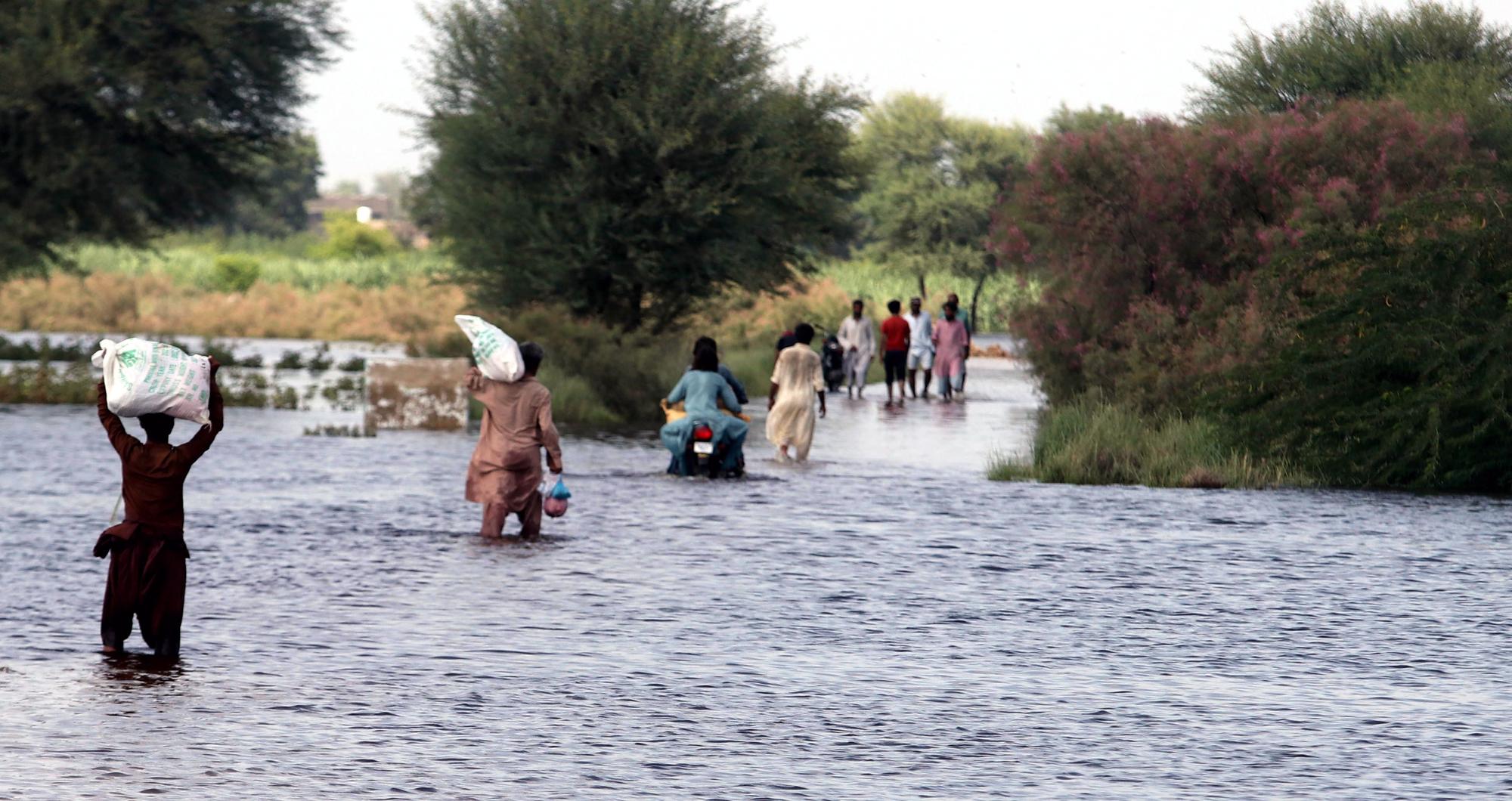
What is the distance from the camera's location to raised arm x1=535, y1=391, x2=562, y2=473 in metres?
16.1

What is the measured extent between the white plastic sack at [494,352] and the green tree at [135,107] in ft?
70.4

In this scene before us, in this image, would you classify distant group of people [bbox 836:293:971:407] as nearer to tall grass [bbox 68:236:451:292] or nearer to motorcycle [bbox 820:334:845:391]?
motorcycle [bbox 820:334:845:391]

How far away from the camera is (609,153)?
36.8 meters

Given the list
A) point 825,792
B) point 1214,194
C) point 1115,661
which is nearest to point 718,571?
point 1115,661

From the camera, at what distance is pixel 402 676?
407 inches

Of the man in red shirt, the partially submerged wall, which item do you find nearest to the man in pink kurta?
the man in red shirt

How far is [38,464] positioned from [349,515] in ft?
20.5

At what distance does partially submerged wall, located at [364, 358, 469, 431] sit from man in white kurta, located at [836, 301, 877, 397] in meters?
10.2

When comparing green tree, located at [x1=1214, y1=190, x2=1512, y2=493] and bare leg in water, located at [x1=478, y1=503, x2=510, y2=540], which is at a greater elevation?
green tree, located at [x1=1214, y1=190, x2=1512, y2=493]

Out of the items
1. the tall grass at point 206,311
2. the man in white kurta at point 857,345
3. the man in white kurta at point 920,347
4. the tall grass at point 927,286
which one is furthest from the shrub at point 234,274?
the man in white kurta at point 920,347

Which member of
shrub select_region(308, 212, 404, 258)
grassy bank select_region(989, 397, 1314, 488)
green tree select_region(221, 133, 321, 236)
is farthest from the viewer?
green tree select_region(221, 133, 321, 236)

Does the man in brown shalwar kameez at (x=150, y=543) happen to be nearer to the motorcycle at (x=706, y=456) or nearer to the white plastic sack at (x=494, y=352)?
the white plastic sack at (x=494, y=352)

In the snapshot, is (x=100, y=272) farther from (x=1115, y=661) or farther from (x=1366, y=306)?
(x=1115, y=661)

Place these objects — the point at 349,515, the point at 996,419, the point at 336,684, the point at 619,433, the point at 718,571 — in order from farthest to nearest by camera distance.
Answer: the point at 996,419 → the point at 619,433 → the point at 349,515 → the point at 718,571 → the point at 336,684
